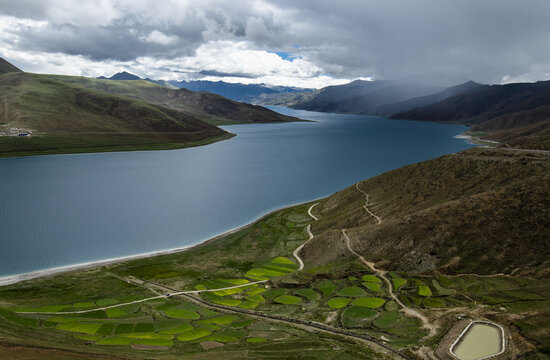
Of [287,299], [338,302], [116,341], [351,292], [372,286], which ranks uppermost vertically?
[372,286]

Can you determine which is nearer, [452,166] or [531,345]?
[531,345]

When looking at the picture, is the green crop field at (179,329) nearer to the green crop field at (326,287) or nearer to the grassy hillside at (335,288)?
the grassy hillside at (335,288)

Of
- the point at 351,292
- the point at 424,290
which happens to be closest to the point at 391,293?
the point at 424,290

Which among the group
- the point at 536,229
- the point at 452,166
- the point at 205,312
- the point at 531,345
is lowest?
the point at 205,312

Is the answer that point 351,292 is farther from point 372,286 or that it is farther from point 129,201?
point 129,201

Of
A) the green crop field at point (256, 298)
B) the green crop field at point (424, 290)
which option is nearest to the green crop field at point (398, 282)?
the green crop field at point (424, 290)

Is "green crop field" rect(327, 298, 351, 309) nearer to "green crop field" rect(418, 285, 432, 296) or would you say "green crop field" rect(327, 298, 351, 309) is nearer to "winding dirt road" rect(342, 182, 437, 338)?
"winding dirt road" rect(342, 182, 437, 338)

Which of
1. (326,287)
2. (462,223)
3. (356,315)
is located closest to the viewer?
(356,315)

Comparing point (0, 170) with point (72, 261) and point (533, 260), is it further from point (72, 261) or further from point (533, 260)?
point (533, 260)

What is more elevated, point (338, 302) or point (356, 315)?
point (356, 315)

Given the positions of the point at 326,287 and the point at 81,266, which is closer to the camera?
the point at 326,287

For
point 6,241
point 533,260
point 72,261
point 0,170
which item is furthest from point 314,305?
point 0,170
